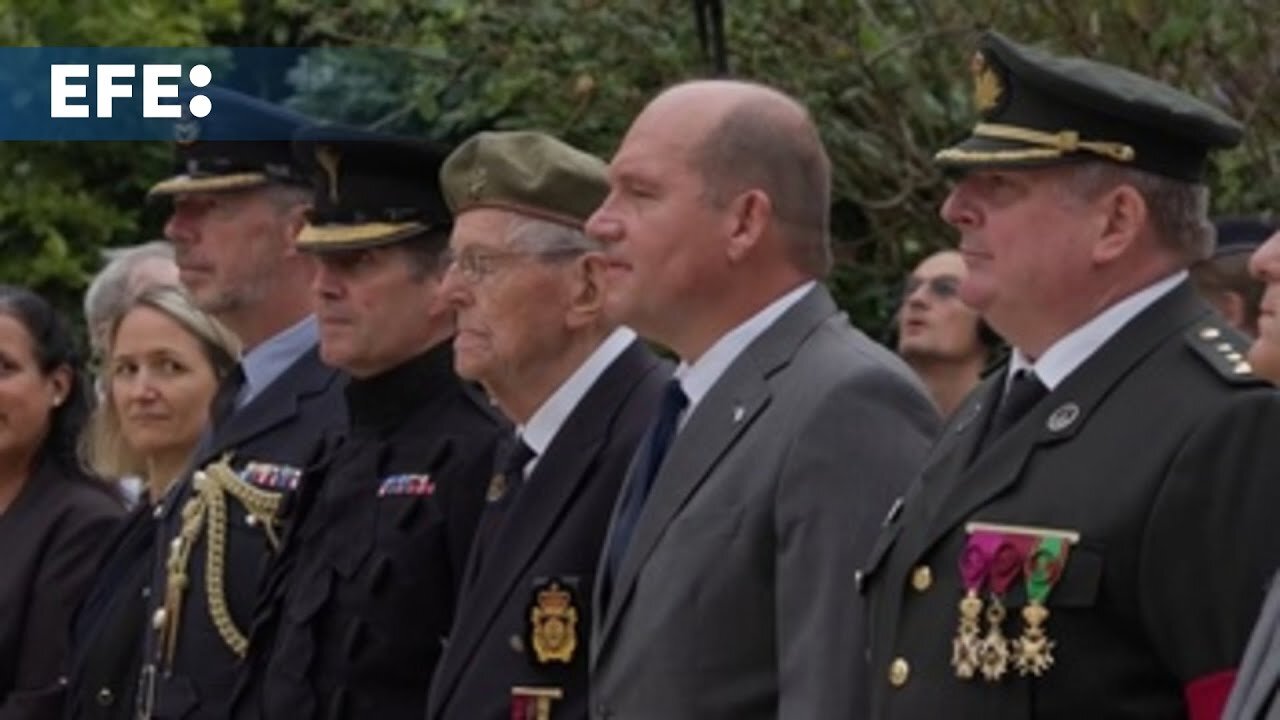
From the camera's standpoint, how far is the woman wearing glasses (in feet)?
27.8

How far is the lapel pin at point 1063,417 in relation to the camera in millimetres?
4988

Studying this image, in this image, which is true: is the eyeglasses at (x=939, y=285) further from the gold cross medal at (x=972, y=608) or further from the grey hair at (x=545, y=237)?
the gold cross medal at (x=972, y=608)

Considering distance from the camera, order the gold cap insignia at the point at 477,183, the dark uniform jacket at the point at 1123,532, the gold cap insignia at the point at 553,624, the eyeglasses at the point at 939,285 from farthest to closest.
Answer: the eyeglasses at the point at 939,285 → the gold cap insignia at the point at 477,183 → the gold cap insignia at the point at 553,624 → the dark uniform jacket at the point at 1123,532

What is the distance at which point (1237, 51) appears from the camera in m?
9.31

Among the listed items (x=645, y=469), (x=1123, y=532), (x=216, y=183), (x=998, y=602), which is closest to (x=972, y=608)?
(x=998, y=602)

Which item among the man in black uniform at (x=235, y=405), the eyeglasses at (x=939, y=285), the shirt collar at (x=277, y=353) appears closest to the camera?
the man in black uniform at (x=235, y=405)

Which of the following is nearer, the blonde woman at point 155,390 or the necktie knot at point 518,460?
the necktie knot at point 518,460

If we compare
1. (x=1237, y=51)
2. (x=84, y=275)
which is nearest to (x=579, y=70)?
(x=1237, y=51)

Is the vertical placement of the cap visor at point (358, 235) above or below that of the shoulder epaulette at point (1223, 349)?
above

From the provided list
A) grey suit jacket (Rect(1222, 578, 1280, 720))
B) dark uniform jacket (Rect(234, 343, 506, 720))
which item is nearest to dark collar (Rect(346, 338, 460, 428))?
dark uniform jacket (Rect(234, 343, 506, 720))

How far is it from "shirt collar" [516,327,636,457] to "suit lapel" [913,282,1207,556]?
1.42 m

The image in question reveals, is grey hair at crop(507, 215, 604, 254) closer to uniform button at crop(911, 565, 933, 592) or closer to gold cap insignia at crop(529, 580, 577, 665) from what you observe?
gold cap insignia at crop(529, 580, 577, 665)

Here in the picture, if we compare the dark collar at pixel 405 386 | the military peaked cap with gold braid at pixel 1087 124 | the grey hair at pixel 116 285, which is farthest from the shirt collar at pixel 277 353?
the military peaked cap with gold braid at pixel 1087 124

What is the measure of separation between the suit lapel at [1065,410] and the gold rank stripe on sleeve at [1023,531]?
0.10ft
